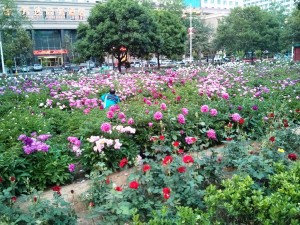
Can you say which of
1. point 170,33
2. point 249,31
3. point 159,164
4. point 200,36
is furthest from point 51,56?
point 159,164

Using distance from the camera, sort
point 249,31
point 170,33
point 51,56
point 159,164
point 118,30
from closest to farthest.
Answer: point 159,164 → point 118,30 → point 170,33 → point 249,31 → point 51,56

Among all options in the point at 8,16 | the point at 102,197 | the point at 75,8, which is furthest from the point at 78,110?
the point at 75,8

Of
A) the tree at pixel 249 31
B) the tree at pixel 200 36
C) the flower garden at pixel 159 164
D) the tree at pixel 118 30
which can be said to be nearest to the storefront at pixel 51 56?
the tree at pixel 200 36

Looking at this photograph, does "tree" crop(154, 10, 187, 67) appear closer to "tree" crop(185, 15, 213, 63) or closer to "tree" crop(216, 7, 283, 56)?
"tree" crop(216, 7, 283, 56)

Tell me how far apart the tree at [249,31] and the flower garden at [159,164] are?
24.6 meters

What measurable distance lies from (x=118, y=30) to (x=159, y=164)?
18602mm

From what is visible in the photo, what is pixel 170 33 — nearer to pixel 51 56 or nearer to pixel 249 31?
pixel 249 31

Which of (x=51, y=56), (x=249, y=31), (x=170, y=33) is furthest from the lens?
(x=51, y=56)

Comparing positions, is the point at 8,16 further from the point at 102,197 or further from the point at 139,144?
the point at 102,197

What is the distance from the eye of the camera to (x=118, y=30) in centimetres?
2092

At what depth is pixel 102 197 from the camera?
309 centimetres

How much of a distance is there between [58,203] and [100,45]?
19190mm

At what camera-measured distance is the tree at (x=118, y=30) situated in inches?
816

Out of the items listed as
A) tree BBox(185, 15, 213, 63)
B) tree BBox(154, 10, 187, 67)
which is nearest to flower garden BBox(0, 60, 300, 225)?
tree BBox(154, 10, 187, 67)
